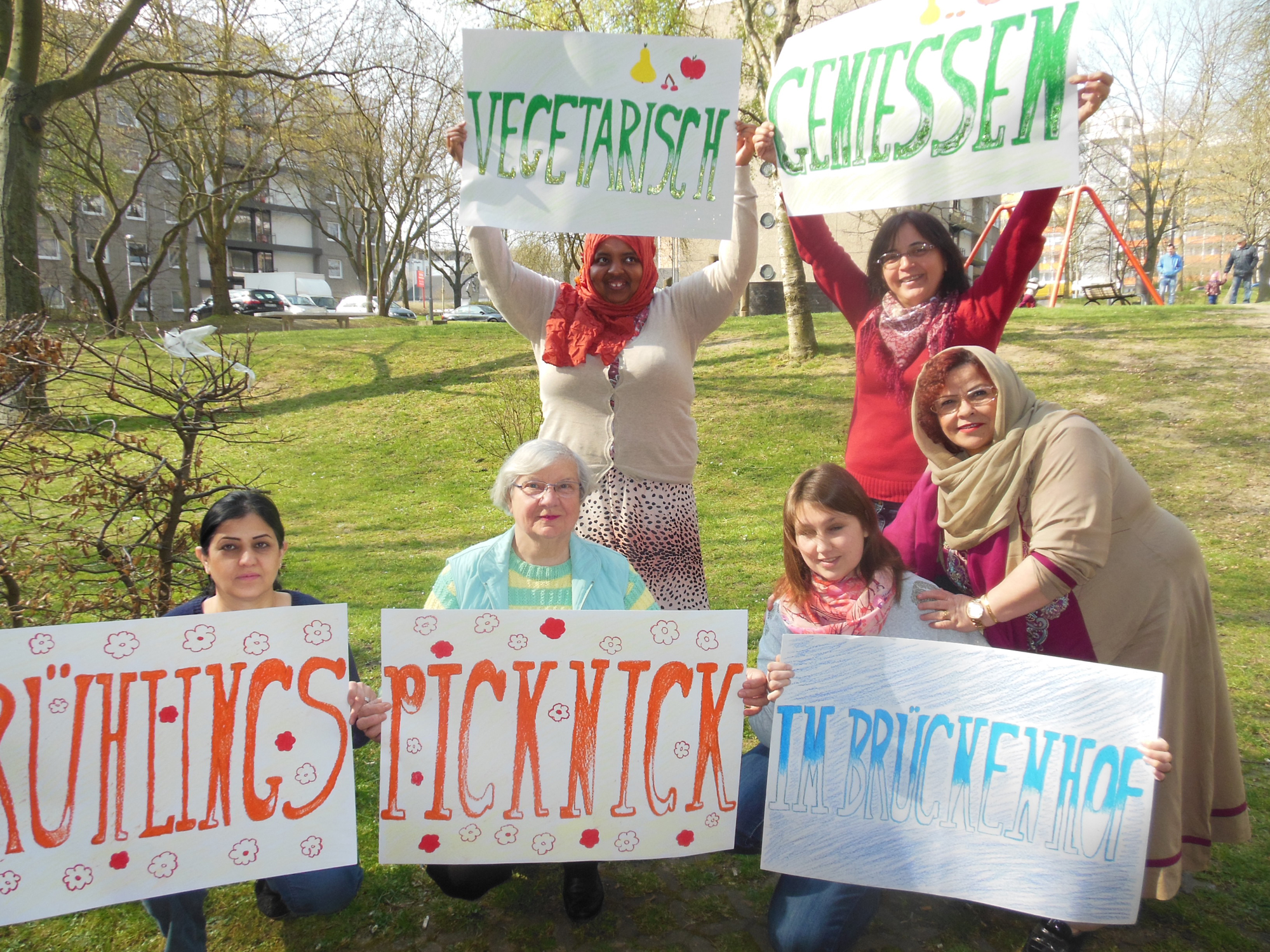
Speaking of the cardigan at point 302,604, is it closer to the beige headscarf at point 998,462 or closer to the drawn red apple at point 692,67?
the beige headscarf at point 998,462

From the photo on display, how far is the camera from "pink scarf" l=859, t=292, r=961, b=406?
2.87m

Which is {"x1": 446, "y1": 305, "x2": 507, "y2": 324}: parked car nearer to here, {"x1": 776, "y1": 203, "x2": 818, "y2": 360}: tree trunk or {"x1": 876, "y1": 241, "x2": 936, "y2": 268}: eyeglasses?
{"x1": 776, "y1": 203, "x2": 818, "y2": 360}: tree trunk

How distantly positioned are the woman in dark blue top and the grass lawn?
0.47 feet

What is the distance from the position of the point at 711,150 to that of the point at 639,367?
80 cm

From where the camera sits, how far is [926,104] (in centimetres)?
284

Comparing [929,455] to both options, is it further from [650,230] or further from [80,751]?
[80,751]

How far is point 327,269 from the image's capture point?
67.8 meters

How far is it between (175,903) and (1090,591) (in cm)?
271

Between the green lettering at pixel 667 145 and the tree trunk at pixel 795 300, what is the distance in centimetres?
924

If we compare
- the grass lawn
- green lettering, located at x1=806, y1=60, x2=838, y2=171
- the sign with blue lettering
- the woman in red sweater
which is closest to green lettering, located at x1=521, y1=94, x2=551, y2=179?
the woman in red sweater

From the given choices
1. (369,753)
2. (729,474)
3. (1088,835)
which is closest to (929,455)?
(1088,835)

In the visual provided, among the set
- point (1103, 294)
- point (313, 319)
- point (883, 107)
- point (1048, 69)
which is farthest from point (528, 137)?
point (313, 319)

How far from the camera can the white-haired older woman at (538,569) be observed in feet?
8.64

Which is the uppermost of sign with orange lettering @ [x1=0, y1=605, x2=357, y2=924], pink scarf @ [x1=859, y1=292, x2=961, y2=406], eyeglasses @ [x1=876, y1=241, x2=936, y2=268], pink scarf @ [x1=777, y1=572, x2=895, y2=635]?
eyeglasses @ [x1=876, y1=241, x2=936, y2=268]
